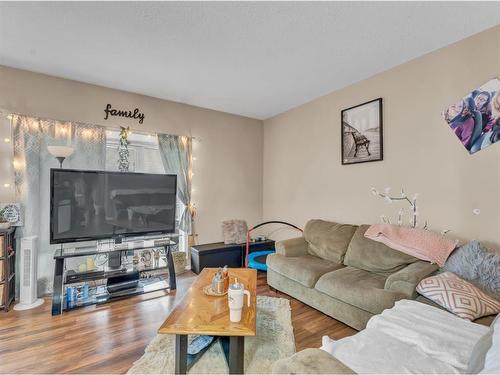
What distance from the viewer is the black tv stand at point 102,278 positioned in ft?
8.09

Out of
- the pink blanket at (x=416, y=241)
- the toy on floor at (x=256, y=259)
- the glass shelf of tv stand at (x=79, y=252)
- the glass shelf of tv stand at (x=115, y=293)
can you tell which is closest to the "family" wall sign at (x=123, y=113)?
the glass shelf of tv stand at (x=79, y=252)

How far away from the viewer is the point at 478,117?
6.95 ft

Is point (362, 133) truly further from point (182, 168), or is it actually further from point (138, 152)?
point (138, 152)

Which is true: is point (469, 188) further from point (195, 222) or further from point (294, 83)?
point (195, 222)

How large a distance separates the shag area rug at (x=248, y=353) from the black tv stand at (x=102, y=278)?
1010 mm

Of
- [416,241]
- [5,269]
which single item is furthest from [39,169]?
[416,241]

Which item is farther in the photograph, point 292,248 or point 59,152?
point 292,248

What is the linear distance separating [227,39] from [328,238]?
235 cm

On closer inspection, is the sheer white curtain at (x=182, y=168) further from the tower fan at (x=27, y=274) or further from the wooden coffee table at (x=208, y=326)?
the wooden coffee table at (x=208, y=326)

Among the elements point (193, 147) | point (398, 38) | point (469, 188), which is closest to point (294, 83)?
point (398, 38)

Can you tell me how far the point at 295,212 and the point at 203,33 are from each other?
272 centimetres

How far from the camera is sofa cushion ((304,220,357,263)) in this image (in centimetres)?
285

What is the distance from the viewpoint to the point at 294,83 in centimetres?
309

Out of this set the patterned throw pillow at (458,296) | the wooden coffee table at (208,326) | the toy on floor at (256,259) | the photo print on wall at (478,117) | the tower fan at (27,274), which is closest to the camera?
the wooden coffee table at (208,326)
